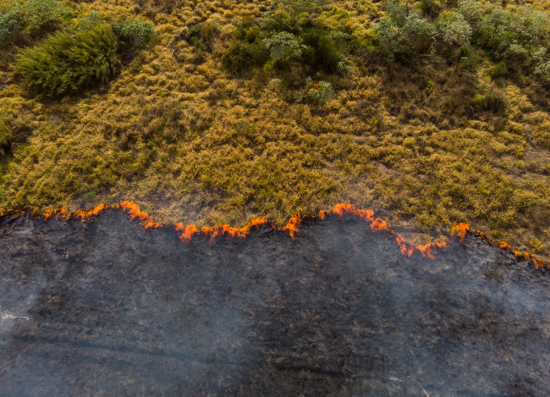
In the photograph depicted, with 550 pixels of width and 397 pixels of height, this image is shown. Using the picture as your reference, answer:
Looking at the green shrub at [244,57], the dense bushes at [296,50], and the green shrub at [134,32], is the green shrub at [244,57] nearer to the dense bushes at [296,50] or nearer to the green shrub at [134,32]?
the dense bushes at [296,50]

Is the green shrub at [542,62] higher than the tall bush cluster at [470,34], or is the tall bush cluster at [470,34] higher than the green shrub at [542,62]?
the tall bush cluster at [470,34]

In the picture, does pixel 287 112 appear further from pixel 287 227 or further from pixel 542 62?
pixel 542 62

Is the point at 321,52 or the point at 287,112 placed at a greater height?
the point at 321,52

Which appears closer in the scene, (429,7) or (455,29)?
(455,29)

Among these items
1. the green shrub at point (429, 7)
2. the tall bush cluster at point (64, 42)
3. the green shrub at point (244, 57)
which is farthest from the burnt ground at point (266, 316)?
the green shrub at point (429, 7)

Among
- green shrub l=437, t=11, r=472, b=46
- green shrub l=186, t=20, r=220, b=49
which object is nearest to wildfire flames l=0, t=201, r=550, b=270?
green shrub l=437, t=11, r=472, b=46

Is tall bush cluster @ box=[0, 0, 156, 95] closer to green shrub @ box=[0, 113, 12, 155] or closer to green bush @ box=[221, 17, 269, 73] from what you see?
green shrub @ box=[0, 113, 12, 155]

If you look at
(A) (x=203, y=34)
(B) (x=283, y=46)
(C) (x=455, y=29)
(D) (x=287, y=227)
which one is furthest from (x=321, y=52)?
(D) (x=287, y=227)
